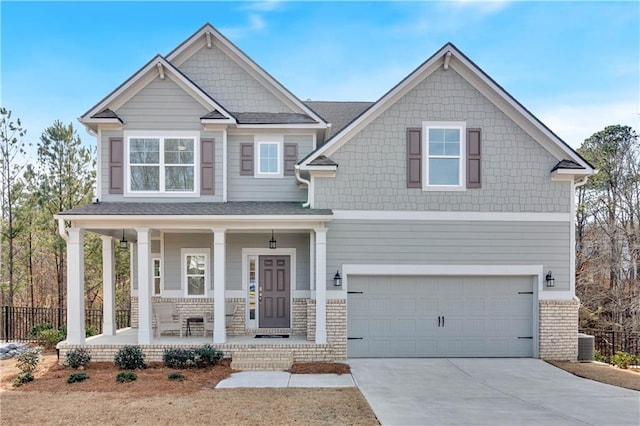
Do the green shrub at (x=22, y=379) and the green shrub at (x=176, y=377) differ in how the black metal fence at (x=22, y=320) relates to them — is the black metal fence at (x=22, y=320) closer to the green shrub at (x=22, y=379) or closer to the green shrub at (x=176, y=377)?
the green shrub at (x=22, y=379)

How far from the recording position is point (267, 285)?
12.0 meters

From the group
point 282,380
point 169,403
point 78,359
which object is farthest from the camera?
point 78,359

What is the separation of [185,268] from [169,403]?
5.47 m

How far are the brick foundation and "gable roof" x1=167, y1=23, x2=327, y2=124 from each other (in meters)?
7.96

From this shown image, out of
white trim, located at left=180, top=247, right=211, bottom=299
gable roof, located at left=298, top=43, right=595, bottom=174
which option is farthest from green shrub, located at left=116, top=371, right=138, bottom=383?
gable roof, located at left=298, top=43, right=595, bottom=174

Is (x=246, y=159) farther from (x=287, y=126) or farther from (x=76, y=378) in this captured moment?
(x=76, y=378)

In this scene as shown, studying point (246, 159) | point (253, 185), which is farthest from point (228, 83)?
point (253, 185)

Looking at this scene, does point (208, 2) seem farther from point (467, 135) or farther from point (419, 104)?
point (467, 135)

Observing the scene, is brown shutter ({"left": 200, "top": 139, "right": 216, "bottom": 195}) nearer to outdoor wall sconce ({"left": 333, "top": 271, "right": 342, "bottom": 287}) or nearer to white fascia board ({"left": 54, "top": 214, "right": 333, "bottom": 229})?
white fascia board ({"left": 54, "top": 214, "right": 333, "bottom": 229})

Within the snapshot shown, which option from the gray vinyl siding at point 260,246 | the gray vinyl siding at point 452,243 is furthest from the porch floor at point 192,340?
the gray vinyl siding at point 452,243

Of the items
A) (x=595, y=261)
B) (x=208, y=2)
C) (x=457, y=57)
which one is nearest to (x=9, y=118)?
(x=208, y=2)

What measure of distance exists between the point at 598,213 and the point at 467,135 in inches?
611

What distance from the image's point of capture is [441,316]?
10750mm

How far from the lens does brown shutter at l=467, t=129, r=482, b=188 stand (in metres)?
10.7
